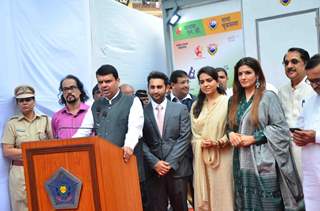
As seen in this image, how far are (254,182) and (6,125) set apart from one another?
91.2 inches

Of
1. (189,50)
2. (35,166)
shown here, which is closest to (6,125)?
(35,166)

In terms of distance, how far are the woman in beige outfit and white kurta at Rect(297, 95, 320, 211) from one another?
611 mm

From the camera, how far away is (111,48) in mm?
5496

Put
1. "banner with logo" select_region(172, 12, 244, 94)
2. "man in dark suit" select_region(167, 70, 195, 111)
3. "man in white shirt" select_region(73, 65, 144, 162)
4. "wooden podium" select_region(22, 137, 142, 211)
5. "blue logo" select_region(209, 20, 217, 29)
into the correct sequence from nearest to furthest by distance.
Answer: "wooden podium" select_region(22, 137, 142, 211) < "man in white shirt" select_region(73, 65, 144, 162) < "man in dark suit" select_region(167, 70, 195, 111) < "banner with logo" select_region(172, 12, 244, 94) < "blue logo" select_region(209, 20, 217, 29)

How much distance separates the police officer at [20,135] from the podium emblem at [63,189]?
1559 mm

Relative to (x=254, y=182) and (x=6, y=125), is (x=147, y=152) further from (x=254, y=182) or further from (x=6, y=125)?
(x=6, y=125)

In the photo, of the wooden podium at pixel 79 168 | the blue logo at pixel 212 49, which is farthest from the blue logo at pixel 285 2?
the wooden podium at pixel 79 168

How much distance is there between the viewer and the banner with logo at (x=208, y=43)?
5.11m

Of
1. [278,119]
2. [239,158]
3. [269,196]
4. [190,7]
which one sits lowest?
[269,196]

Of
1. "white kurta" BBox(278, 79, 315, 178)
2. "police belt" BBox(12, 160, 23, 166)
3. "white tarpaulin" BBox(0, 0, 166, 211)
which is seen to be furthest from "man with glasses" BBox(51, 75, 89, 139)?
"white kurta" BBox(278, 79, 315, 178)

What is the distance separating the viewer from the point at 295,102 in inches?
121

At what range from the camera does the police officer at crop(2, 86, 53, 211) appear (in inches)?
145

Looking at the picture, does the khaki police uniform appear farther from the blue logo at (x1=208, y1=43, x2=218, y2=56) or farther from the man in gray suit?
the blue logo at (x1=208, y1=43, x2=218, y2=56)

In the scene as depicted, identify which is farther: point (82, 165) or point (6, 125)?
point (6, 125)
